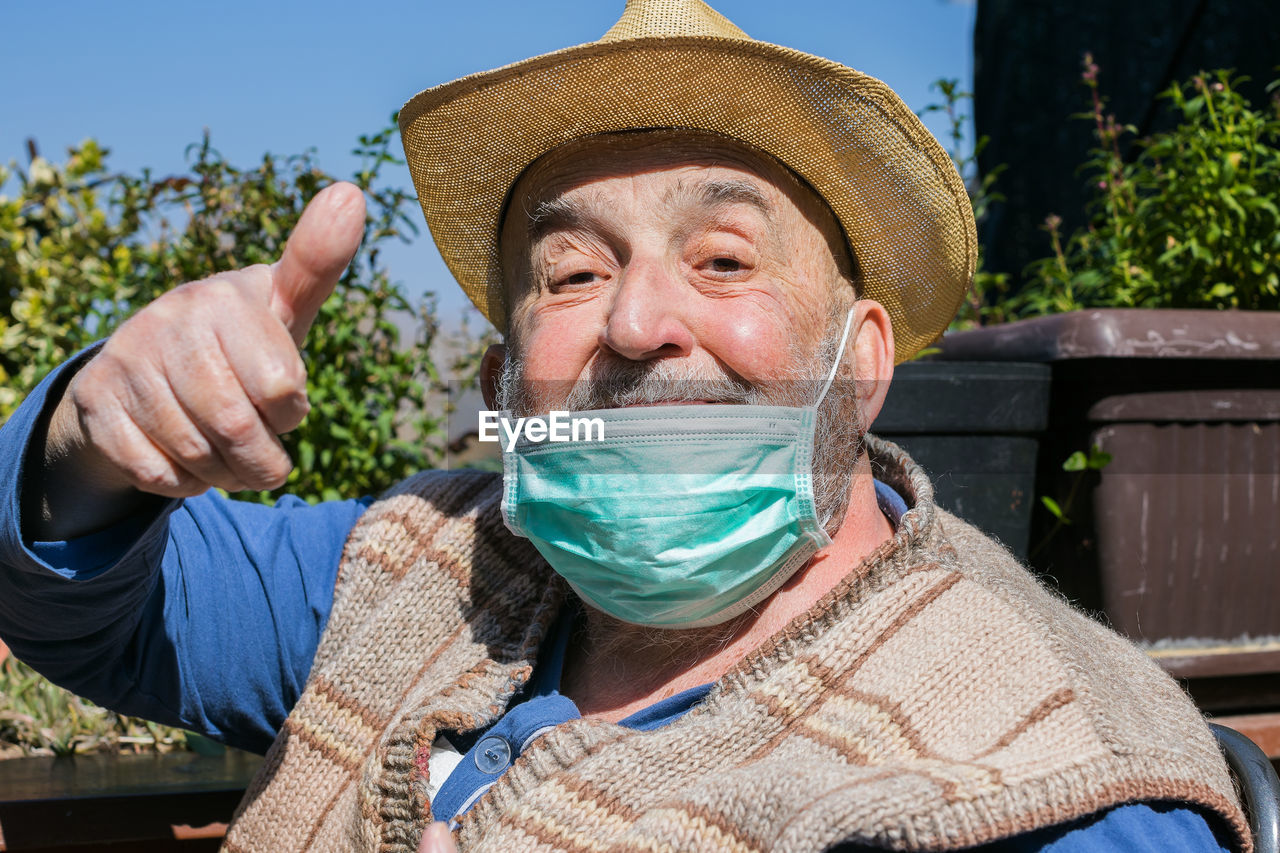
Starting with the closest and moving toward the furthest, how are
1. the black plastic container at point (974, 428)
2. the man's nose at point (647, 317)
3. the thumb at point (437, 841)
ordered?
1. the thumb at point (437, 841)
2. the man's nose at point (647, 317)
3. the black plastic container at point (974, 428)

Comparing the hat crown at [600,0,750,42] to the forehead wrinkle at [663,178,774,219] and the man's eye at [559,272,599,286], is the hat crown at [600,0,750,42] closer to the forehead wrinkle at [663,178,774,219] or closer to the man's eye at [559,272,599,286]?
the forehead wrinkle at [663,178,774,219]

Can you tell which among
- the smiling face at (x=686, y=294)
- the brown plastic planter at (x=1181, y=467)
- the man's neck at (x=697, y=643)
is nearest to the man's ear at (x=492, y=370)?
the smiling face at (x=686, y=294)

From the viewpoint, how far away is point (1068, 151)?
19.6 feet

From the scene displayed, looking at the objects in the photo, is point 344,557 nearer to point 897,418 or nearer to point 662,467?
point 662,467

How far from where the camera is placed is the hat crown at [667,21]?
176cm

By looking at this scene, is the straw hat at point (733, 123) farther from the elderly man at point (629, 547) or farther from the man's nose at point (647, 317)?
the man's nose at point (647, 317)

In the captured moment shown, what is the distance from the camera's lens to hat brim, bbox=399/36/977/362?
1.74m

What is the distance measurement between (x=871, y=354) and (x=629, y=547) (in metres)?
0.64

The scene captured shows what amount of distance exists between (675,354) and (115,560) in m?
0.91

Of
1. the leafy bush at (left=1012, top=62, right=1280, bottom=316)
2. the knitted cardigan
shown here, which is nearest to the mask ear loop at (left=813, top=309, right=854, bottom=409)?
the knitted cardigan

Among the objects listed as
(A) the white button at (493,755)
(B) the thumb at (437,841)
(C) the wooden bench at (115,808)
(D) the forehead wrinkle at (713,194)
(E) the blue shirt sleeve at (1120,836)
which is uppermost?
(D) the forehead wrinkle at (713,194)

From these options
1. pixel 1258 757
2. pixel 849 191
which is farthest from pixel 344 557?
pixel 1258 757

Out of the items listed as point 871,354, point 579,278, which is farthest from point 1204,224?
point 579,278

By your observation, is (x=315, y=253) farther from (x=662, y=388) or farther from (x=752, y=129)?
(x=752, y=129)
